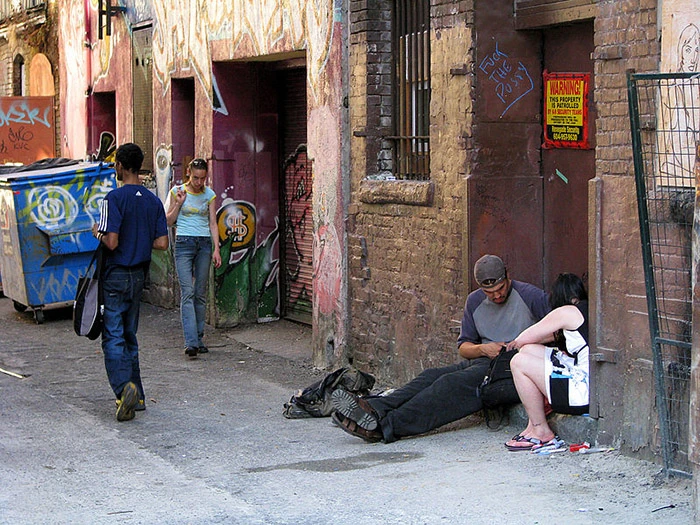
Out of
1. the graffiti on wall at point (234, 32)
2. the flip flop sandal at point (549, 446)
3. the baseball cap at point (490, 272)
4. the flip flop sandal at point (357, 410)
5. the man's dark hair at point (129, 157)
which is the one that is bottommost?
the flip flop sandal at point (549, 446)

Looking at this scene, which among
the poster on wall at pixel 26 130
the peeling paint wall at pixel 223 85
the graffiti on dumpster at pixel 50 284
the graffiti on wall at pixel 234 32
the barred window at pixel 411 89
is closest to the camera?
the barred window at pixel 411 89

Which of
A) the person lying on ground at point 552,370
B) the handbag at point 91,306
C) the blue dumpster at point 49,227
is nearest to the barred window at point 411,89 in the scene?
the person lying on ground at point 552,370

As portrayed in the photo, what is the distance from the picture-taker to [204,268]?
34.4ft

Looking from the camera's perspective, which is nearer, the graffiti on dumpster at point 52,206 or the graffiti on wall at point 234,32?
the graffiti on wall at point 234,32

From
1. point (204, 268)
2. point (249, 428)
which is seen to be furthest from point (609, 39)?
point (204, 268)

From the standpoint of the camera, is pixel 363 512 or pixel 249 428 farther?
pixel 249 428

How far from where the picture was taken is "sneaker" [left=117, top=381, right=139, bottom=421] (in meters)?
7.69

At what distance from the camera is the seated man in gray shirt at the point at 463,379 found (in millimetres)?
6930

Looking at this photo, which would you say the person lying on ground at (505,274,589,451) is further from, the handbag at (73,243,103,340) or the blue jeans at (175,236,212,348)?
the blue jeans at (175,236,212,348)

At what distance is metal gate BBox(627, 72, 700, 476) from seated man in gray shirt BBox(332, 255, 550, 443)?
4.48 ft

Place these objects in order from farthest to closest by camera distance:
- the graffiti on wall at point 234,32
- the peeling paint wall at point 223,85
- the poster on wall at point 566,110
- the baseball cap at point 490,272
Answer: the graffiti on wall at point 234,32 → the peeling paint wall at point 223,85 → the poster on wall at point 566,110 → the baseball cap at point 490,272

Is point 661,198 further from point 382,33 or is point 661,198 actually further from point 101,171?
point 101,171

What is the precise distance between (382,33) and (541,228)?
6.85 ft

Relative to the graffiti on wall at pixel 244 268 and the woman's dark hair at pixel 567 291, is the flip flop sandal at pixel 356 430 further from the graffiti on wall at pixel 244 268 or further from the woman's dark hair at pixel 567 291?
the graffiti on wall at pixel 244 268
